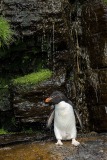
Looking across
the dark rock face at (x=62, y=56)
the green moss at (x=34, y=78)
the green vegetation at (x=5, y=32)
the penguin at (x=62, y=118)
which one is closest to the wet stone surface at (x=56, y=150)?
the penguin at (x=62, y=118)

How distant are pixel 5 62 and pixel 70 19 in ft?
6.52

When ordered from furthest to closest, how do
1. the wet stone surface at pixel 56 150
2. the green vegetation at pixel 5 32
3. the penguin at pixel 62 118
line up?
the green vegetation at pixel 5 32 < the penguin at pixel 62 118 < the wet stone surface at pixel 56 150

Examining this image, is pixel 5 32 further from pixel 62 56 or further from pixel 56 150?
pixel 56 150

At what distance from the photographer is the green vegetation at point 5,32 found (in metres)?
9.24

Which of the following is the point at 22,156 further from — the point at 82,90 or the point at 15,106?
the point at 82,90

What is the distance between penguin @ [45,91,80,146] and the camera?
7.52 meters

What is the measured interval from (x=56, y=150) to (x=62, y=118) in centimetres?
65

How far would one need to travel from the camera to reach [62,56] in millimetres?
9914

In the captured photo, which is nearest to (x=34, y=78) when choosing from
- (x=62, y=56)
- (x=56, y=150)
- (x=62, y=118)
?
(x=62, y=56)

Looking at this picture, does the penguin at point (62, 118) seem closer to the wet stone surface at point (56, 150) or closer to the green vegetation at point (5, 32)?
the wet stone surface at point (56, 150)

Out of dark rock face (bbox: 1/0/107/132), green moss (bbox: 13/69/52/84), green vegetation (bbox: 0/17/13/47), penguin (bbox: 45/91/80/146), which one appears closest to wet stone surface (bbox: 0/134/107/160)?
penguin (bbox: 45/91/80/146)

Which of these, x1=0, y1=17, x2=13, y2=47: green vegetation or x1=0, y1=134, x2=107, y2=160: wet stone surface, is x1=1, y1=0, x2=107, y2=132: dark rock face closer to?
x1=0, y1=17, x2=13, y2=47: green vegetation

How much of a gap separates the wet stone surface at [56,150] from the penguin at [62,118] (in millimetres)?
133

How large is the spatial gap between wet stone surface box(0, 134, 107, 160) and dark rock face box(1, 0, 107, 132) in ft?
5.48
